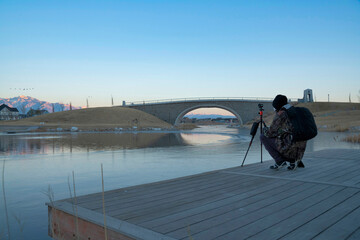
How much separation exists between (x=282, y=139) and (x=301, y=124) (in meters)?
0.39

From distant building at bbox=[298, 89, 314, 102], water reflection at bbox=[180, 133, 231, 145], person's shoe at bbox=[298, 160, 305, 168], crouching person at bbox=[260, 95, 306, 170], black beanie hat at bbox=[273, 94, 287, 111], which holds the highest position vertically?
distant building at bbox=[298, 89, 314, 102]

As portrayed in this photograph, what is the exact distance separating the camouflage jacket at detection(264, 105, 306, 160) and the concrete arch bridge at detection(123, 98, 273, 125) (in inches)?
2234

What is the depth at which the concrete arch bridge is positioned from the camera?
61188 mm

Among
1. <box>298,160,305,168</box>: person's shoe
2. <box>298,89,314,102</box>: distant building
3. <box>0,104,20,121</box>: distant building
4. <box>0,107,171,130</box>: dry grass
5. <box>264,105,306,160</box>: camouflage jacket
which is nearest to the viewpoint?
<box>264,105,306,160</box>: camouflage jacket

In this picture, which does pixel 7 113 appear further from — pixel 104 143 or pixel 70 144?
pixel 104 143

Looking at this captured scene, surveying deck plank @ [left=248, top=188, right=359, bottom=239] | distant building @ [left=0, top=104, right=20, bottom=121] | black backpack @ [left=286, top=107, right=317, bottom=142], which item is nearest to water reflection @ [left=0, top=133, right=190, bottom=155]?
black backpack @ [left=286, top=107, right=317, bottom=142]

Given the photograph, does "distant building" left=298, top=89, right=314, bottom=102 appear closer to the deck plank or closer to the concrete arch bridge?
the concrete arch bridge

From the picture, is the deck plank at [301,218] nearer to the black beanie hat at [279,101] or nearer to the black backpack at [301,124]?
the black backpack at [301,124]

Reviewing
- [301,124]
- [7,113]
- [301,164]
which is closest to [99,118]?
[301,164]

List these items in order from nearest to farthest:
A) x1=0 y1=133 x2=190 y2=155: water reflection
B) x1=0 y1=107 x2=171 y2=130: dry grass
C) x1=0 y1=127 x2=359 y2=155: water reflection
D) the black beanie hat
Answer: the black beanie hat → x1=0 y1=133 x2=190 y2=155: water reflection → x1=0 y1=127 x2=359 y2=155: water reflection → x1=0 y1=107 x2=171 y2=130: dry grass

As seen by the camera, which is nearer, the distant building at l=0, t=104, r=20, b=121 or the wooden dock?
the wooden dock

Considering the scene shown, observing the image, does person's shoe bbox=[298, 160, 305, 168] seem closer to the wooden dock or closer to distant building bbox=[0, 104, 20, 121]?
the wooden dock

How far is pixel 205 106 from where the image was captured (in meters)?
63.4

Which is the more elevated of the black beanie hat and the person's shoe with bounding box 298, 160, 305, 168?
the black beanie hat
